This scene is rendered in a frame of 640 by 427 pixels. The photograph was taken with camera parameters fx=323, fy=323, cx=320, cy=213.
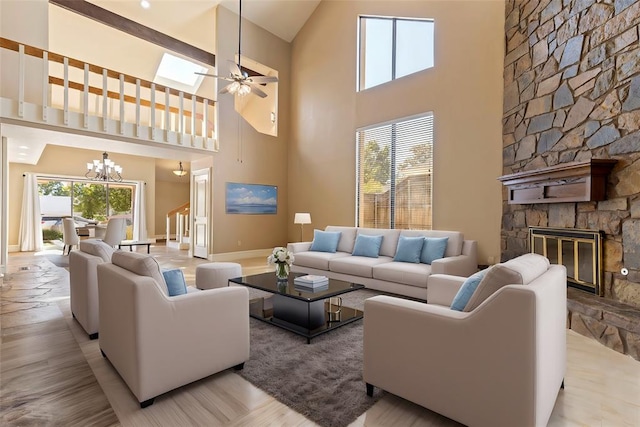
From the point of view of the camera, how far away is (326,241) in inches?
218

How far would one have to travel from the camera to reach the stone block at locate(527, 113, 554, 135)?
380cm

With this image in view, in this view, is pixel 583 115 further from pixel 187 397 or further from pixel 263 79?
pixel 187 397

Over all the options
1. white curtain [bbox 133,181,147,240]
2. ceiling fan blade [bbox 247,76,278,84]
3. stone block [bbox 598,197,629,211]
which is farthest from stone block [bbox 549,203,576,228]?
white curtain [bbox 133,181,147,240]

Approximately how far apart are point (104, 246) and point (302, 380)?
7.47ft

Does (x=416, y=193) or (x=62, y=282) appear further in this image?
(x=416, y=193)

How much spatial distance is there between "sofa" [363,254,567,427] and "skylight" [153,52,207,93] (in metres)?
8.94

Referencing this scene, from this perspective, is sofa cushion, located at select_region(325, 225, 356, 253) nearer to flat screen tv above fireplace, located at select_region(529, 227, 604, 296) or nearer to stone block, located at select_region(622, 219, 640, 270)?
flat screen tv above fireplace, located at select_region(529, 227, 604, 296)

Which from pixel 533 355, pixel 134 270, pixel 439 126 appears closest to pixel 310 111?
pixel 439 126

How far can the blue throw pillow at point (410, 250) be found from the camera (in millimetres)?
4480

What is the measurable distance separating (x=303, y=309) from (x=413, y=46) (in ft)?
17.0

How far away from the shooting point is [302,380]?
6.97ft

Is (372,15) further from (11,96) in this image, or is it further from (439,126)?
(11,96)

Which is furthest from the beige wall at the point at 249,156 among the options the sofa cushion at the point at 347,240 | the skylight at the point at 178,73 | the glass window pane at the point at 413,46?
the glass window pane at the point at 413,46

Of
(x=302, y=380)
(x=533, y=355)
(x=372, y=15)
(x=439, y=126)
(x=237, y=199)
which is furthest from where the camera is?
(x=237, y=199)
